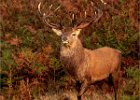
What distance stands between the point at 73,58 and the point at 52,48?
2.40m

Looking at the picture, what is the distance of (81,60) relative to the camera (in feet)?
24.6

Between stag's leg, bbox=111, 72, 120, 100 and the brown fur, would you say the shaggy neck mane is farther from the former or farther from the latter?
stag's leg, bbox=111, 72, 120, 100

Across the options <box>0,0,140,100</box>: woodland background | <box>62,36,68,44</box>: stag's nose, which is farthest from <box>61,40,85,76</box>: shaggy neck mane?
<box>0,0,140,100</box>: woodland background

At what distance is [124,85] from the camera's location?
8.34 metres

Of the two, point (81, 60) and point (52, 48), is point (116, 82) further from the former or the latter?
point (52, 48)

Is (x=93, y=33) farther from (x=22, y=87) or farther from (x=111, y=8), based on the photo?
(x=22, y=87)

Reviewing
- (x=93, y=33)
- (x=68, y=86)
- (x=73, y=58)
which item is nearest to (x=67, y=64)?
(x=73, y=58)

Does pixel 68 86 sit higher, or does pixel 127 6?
pixel 127 6

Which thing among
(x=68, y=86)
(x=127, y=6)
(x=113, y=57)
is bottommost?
(x=68, y=86)

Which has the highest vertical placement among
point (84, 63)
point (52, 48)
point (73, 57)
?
point (73, 57)

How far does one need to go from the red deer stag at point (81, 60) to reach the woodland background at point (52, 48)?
62cm

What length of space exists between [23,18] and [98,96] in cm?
405

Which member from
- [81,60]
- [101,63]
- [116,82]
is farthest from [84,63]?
[116,82]

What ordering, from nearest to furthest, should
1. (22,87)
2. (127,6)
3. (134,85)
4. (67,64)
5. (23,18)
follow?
(67,64), (134,85), (22,87), (127,6), (23,18)
